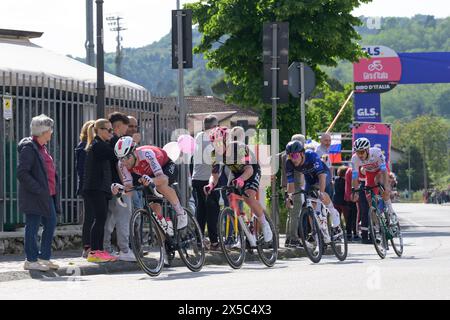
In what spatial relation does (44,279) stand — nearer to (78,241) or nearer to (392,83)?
(78,241)

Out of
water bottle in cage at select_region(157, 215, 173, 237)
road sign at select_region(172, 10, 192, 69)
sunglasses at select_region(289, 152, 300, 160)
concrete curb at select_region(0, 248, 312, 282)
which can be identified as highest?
road sign at select_region(172, 10, 192, 69)

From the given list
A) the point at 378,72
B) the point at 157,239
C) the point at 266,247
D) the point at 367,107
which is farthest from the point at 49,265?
the point at 378,72

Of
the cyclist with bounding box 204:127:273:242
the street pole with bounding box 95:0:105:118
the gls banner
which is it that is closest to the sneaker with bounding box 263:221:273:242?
the cyclist with bounding box 204:127:273:242

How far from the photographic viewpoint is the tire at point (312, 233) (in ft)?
52.7

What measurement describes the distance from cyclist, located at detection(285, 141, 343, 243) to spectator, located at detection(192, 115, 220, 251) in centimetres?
108

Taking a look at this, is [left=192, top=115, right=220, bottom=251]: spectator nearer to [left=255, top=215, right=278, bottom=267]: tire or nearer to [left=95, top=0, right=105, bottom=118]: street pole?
[left=255, top=215, right=278, bottom=267]: tire

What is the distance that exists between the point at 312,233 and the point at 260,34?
14.1 meters

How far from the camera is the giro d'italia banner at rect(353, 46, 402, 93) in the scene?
4853 centimetres

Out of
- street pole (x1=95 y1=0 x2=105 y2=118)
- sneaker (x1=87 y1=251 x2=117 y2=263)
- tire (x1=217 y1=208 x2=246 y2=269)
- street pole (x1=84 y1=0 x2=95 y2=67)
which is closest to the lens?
tire (x1=217 y1=208 x2=246 y2=269)

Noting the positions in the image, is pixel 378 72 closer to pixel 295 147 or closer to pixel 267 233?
pixel 295 147

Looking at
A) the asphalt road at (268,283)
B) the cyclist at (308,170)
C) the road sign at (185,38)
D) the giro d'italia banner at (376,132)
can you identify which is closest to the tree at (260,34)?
the giro d'italia banner at (376,132)

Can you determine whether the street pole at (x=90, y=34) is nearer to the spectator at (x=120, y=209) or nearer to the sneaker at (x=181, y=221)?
the spectator at (x=120, y=209)

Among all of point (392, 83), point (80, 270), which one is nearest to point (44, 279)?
point (80, 270)

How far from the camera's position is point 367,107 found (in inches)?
1925
